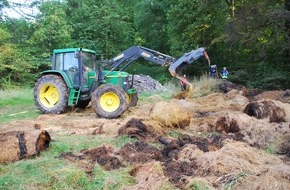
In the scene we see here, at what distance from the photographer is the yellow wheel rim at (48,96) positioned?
997 centimetres

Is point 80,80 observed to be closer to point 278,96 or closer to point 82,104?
point 82,104

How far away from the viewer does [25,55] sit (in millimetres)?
23078

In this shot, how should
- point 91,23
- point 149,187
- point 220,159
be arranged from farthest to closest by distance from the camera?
point 91,23
point 220,159
point 149,187

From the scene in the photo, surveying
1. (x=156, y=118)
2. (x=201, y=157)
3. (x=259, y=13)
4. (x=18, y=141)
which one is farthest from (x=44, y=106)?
(x=259, y=13)

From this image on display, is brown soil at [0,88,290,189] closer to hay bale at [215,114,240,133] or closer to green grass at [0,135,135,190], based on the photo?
hay bale at [215,114,240,133]

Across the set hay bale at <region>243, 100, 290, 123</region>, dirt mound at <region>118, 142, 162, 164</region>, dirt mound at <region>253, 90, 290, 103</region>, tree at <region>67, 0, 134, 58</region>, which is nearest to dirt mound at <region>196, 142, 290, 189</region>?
dirt mound at <region>118, 142, 162, 164</region>

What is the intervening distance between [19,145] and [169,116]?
3113 mm

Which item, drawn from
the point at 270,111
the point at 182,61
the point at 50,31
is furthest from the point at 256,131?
the point at 50,31

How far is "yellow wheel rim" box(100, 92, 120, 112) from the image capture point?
901cm

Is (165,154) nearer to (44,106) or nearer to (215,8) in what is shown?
(44,106)

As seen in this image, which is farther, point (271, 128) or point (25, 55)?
point (25, 55)

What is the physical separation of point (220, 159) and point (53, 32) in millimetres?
22114

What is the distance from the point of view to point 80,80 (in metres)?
9.63

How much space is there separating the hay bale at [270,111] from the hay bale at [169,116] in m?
1.63
